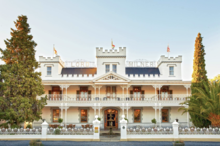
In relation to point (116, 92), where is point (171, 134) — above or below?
below

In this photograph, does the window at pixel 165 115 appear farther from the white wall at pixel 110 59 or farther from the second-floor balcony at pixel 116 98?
the white wall at pixel 110 59

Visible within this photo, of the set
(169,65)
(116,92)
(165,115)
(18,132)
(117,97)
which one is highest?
(169,65)

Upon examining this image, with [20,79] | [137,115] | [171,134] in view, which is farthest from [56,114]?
[171,134]

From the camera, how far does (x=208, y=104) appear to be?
17.0 metres

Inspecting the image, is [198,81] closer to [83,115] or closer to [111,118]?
[111,118]

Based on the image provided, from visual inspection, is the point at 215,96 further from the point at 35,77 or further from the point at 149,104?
the point at 35,77

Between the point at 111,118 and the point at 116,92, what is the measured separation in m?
3.26

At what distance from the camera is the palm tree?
16.9m

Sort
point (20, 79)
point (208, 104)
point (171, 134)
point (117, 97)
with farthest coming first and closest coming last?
1. point (117, 97)
2. point (20, 79)
3. point (208, 104)
4. point (171, 134)

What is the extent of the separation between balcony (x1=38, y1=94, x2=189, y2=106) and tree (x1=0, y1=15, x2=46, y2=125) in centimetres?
582

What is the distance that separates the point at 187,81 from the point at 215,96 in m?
7.00

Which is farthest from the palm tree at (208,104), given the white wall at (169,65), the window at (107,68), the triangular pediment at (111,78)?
the window at (107,68)

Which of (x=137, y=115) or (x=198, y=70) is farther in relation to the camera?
(x=137, y=115)

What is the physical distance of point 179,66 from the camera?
26.5 m
